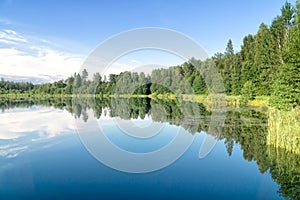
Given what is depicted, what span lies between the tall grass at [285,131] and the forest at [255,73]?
6.81m

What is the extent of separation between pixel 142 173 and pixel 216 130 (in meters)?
9.50

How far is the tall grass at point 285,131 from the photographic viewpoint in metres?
11.0

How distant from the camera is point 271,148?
12219 millimetres

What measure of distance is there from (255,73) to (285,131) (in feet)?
103

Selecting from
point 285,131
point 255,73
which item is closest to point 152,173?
point 285,131

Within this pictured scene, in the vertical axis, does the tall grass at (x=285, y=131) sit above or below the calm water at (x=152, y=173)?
above

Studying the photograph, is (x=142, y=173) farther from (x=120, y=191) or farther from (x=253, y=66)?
(x=253, y=66)

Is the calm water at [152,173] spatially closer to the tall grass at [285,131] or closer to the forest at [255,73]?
the tall grass at [285,131]

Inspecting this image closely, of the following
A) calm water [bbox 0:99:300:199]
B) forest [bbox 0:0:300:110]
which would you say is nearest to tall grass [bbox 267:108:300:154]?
calm water [bbox 0:99:300:199]

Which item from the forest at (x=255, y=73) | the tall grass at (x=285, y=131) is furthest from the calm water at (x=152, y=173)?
the forest at (x=255, y=73)

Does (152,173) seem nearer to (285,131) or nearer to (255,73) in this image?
(285,131)

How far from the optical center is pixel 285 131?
11539 mm

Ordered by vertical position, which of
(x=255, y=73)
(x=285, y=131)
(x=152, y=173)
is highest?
(x=255, y=73)

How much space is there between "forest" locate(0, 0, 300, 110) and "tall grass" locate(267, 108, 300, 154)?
6809mm
